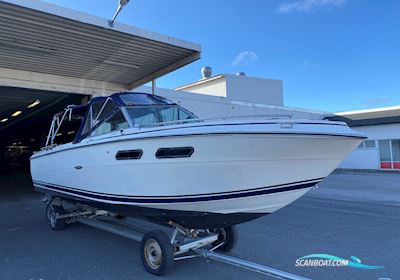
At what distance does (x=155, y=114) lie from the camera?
5.32 metres

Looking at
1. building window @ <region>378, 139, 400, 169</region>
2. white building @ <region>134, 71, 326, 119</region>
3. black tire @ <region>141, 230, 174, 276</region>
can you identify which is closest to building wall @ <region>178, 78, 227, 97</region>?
white building @ <region>134, 71, 326, 119</region>

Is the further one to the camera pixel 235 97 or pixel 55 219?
pixel 235 97

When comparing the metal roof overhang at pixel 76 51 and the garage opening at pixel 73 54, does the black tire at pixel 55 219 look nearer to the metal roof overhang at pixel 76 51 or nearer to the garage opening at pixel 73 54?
the garage opening at pixel 73 54

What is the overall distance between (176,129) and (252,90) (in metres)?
20.9

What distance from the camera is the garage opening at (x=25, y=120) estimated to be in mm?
12086

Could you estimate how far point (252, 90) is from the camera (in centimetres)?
2411

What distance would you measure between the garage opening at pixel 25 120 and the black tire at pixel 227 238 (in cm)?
372

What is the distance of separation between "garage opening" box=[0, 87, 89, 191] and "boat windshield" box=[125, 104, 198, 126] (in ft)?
7.54

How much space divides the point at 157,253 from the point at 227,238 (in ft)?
3.79

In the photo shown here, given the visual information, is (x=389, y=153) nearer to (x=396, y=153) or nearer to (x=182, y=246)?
(x=396, y=153)

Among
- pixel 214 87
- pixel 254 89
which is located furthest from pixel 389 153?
pixel 214 87

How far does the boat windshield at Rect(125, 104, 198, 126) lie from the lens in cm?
505

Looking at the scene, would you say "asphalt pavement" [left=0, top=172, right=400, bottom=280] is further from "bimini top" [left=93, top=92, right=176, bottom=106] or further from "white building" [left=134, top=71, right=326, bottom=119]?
"white building" [left=134, top=71, right=326, bottom=119]

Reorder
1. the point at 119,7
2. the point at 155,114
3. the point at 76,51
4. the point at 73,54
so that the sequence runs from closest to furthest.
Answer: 1. the point at 155,114
2. the point at 119,7
3. the point at 76,51
4. the point at 73,54
